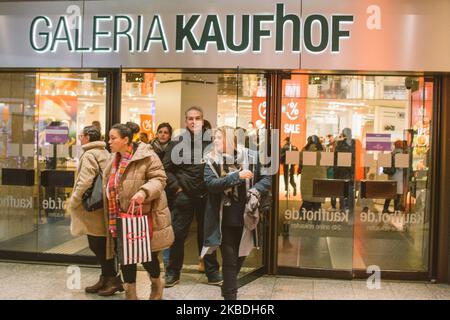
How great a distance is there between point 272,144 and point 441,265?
216 centimetres


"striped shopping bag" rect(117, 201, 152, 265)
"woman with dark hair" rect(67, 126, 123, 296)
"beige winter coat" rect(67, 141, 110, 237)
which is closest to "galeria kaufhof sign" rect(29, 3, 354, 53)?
"woman with dark hair" rect(67, 126, 123, 296)

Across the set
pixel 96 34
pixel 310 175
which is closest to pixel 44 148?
pixel 96 34

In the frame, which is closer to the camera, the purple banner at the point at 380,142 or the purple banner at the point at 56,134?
the purple banner at the point at 380,142

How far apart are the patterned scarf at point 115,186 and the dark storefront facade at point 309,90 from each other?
1.57 metres

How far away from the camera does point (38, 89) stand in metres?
6.29

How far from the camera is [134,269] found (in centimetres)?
446

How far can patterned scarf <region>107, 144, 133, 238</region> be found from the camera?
14.5 ft

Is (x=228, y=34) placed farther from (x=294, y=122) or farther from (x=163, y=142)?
(x=163, y=142)

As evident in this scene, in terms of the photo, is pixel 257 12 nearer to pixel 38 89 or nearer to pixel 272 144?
pixel 272 144

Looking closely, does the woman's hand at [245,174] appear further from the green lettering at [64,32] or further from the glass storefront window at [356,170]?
the green lettering at [64,32]

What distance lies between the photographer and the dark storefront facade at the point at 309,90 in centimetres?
559

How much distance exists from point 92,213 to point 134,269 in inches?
28.7

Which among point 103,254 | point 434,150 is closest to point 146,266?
point 103,254

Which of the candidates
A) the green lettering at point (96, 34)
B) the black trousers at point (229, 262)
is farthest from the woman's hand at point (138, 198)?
the green lettering at point (96, 34)
